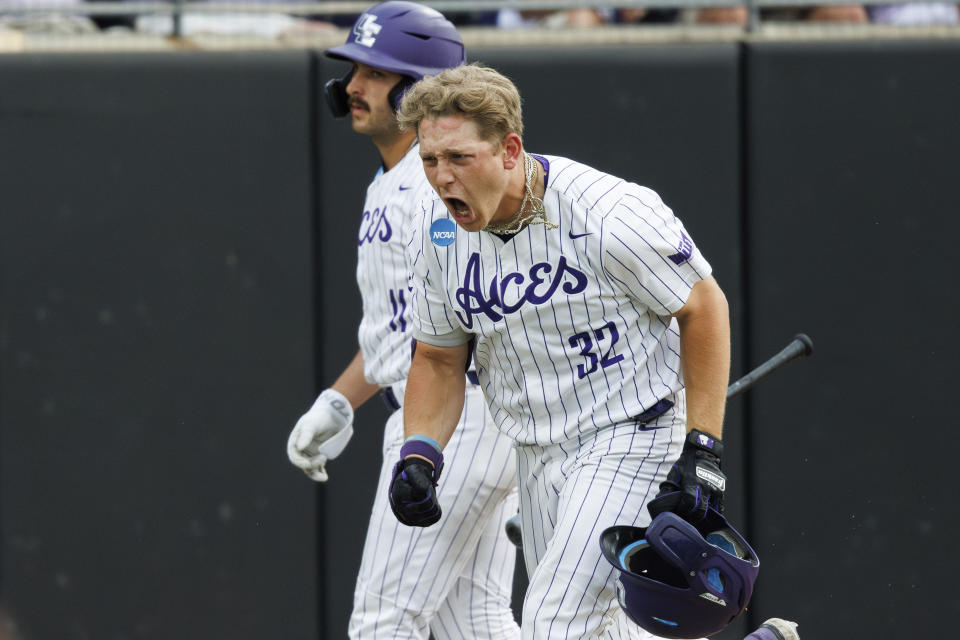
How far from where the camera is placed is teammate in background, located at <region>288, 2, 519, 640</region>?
3.52m

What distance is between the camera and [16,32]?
4.84 metres

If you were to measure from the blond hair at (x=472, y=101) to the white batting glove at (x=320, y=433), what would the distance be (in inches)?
47.7

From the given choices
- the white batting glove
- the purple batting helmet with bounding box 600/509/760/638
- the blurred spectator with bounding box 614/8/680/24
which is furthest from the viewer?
the blurred spectator with bounding box 614/8/680/24

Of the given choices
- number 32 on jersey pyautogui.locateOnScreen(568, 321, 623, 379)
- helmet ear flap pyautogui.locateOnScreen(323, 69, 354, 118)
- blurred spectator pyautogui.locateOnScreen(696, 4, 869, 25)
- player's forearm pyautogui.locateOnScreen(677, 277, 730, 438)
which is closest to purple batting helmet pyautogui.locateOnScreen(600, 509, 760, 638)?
player's forearm pyautogui.locateOnScreen(677, 277, 730, 438)

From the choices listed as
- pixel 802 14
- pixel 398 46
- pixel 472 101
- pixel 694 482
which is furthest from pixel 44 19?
pixel 694 482

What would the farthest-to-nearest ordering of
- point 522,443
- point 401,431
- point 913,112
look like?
point 913,112 → point 401,431 → point 522,443

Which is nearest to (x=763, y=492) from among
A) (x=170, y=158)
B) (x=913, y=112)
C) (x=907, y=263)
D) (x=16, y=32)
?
(x=907, y=263)

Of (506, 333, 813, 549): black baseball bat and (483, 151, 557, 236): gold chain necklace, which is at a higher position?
(483, 151, 557, 236): gold chain necklace

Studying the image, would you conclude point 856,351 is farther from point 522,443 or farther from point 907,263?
point 522,443

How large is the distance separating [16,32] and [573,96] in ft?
6.66

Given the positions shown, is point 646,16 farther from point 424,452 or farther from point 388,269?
point 424,452

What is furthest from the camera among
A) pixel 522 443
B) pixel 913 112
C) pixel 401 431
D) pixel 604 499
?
pixel 913 112

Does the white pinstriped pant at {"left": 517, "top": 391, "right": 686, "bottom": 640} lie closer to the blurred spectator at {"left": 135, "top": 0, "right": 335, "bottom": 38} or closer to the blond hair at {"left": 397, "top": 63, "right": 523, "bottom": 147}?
the blond hair at {"left": 397, "top": 63, "right": 523, "bottom": 147}

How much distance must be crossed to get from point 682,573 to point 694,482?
0.20 meters
